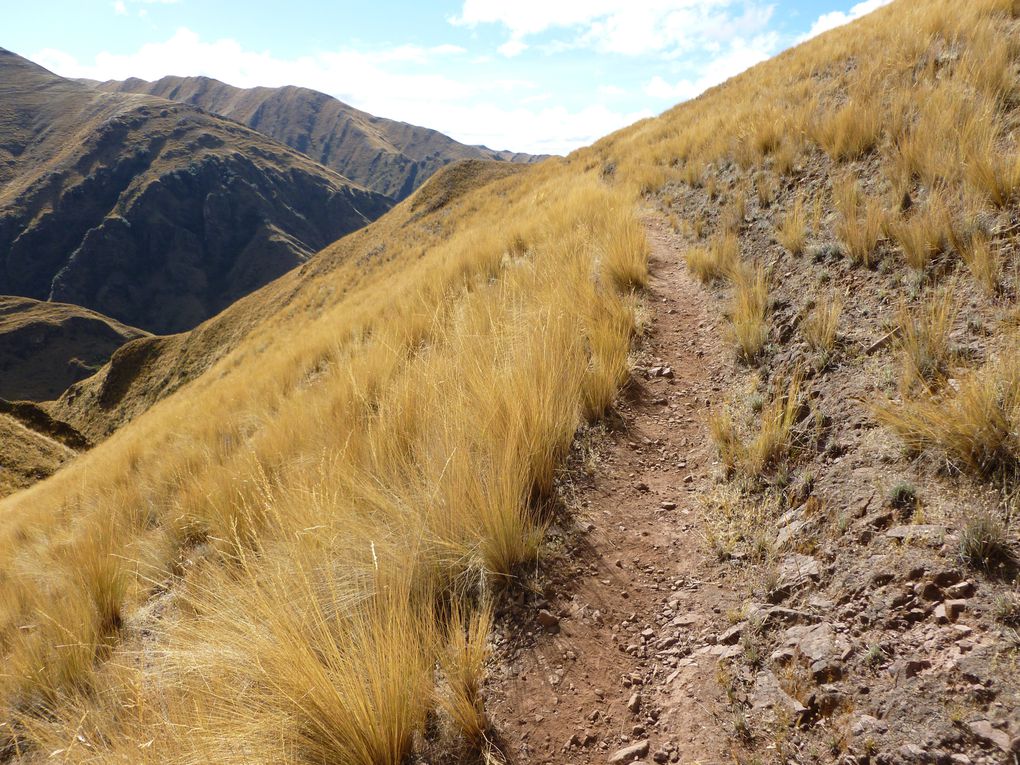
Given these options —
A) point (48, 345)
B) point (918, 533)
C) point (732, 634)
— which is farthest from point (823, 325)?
point (48, 345)

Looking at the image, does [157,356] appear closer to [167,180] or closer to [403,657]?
[403,657]

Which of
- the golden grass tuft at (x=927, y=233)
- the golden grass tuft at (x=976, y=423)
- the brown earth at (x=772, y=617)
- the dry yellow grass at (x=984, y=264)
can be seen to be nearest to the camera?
the brown earth at (x=772, y=617)

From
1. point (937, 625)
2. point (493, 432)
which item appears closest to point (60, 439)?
point (493, 432)

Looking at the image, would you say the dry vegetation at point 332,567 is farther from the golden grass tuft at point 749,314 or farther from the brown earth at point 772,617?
the golden grass tuft at point 749,314

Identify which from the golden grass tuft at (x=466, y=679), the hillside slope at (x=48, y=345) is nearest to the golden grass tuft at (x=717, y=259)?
the golden grass tuft at (x=466, y=679)

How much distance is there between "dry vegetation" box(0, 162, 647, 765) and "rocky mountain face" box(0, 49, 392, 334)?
140055mm

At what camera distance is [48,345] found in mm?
73438

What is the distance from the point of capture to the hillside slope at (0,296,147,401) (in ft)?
225

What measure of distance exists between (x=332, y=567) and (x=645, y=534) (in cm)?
147

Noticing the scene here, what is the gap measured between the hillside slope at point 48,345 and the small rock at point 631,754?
299ft

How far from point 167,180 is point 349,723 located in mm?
170120

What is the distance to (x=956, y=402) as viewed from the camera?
1897mm

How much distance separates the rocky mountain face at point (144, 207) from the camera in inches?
4717

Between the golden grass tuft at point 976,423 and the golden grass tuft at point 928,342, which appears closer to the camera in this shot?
the golden grass tuft at point 976,423
